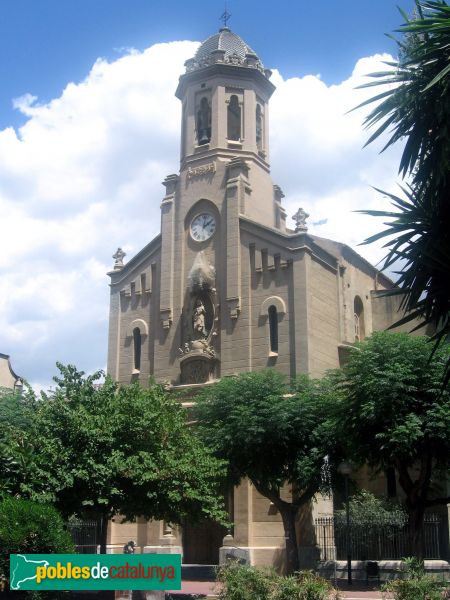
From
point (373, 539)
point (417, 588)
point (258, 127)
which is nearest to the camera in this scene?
point (417, 588)

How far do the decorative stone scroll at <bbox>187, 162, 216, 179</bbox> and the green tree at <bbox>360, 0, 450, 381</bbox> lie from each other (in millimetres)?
28102

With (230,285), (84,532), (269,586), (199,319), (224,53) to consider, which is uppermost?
(224,53)

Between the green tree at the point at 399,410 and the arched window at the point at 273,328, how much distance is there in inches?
393

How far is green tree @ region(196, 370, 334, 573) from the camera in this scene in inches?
1344

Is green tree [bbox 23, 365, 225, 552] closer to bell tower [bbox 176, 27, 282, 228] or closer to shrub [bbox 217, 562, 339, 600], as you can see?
shrub [bbox 217, 562, 339, 600]

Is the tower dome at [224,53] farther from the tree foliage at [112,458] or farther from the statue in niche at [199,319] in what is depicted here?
the tree foliage at [112,458]

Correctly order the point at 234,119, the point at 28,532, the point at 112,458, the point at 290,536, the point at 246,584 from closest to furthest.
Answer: the point at 246,584 → the point at 28,532 → the point at 112,458 → the point at 290,536 → the point at 234,119

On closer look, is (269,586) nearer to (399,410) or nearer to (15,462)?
(15,462)

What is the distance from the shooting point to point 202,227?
→ 4638 cm

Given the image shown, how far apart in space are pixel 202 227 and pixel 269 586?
1192 inches

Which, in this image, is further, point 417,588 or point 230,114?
point 230,114

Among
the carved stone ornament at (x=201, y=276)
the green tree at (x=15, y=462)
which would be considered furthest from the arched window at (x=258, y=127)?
the green tree at (x=15, y=462)

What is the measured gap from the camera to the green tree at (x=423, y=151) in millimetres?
17312

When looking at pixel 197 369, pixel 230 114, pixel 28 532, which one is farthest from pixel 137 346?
pixel 28 532
